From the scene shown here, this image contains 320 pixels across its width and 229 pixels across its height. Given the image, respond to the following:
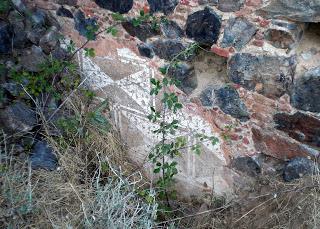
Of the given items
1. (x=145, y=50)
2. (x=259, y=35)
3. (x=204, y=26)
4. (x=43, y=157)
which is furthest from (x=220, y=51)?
(x=43, y=157)

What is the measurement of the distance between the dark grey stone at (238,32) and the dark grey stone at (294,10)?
0.46ft

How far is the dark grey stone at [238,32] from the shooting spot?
3270 millimetres

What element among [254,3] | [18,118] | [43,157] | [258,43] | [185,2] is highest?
[254,3]

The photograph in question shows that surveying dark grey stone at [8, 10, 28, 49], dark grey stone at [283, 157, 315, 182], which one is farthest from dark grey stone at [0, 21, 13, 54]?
dark grey stone at [283, 157, 315, 182]

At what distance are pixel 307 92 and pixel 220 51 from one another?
2.11 feet

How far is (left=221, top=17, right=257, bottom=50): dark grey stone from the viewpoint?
3.27 m

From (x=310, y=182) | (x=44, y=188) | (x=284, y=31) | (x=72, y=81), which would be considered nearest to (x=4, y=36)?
(x=72, y=81)

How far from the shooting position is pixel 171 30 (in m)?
3.62

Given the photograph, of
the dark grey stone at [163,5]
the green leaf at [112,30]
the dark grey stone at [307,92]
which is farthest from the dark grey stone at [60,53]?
the dark grey stone at [307,92]

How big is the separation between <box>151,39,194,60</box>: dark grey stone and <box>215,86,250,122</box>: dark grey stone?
1.14 feet

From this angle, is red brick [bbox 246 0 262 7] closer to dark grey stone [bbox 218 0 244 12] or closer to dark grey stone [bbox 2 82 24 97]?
dark grey stone [bbox 218 0 244 12]

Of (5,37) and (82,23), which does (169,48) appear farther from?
(5,37)

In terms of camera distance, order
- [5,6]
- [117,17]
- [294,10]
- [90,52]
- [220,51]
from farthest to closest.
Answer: [5,6] → [90,52] → [117,17] → [220,51] → [294,10]

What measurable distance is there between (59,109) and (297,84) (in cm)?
192
